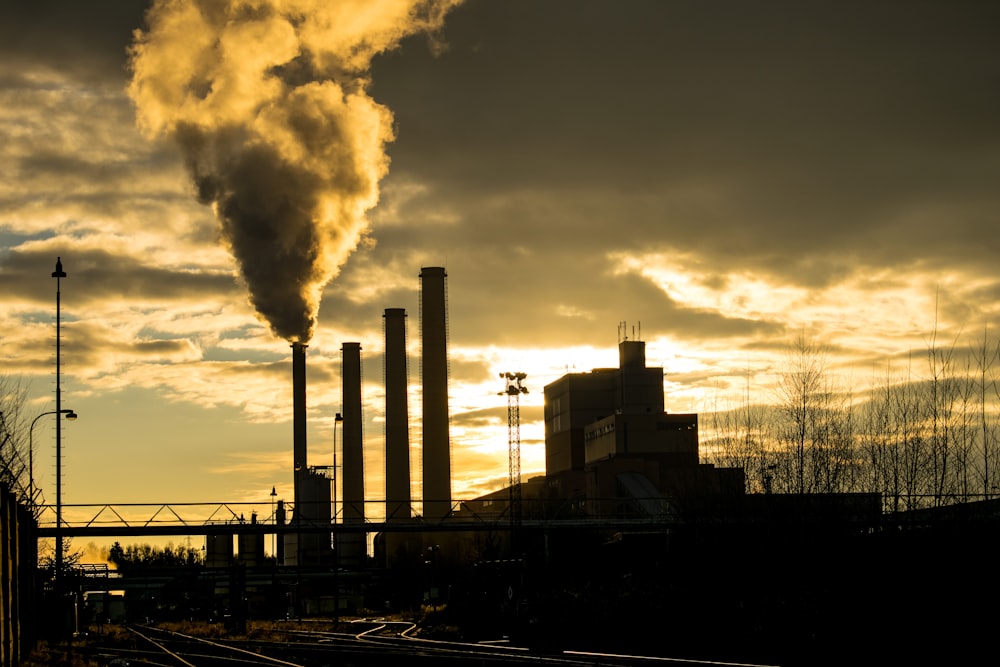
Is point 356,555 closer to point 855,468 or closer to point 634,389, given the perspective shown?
point 634,389

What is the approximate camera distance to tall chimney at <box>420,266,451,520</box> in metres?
88.4

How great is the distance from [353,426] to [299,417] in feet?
48.2

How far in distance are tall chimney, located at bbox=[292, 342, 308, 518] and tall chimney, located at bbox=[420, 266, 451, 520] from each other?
8761 mm

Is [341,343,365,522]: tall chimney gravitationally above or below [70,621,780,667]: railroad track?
above

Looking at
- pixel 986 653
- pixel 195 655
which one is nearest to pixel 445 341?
pixel 195 655

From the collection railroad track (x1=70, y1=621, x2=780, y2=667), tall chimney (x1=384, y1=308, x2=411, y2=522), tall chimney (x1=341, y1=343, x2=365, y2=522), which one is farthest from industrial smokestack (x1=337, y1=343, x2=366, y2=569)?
railroad track (x1=70, y1=621, x2=780, y2=667)

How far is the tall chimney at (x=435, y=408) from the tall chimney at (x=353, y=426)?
40.1 ft

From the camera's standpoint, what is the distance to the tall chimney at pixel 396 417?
92.1 metres

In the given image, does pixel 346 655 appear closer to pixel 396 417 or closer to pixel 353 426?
pixel 396 417

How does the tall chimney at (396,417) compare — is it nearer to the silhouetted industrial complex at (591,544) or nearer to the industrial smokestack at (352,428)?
the silhouetted industrial complex at (591,544)

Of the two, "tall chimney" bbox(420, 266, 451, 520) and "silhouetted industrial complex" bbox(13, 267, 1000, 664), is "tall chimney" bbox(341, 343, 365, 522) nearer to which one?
"silhouetted industrial complex" bbox(13, 267, 1000, 664)

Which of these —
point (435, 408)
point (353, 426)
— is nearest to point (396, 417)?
point (435, 408)

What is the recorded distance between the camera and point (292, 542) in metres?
94.6

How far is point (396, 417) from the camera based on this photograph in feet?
307
